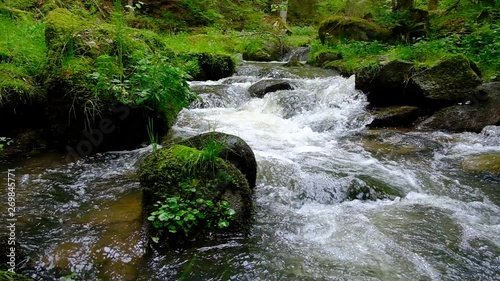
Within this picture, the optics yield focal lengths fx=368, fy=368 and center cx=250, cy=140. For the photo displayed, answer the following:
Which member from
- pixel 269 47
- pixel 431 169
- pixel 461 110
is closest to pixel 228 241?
pixel 431 169

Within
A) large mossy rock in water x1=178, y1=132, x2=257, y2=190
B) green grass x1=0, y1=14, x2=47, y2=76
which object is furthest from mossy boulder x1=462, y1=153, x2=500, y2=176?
green grass x1=0, y1=14, x2=47, y2=76

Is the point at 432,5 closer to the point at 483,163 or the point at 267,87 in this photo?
the point at 267,87

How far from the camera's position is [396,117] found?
6973 millimetres

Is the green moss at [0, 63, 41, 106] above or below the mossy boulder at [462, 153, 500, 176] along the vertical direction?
above

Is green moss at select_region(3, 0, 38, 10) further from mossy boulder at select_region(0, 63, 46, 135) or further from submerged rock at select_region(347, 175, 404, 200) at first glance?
submerged rock at select_region(347, 175, 404, 200)

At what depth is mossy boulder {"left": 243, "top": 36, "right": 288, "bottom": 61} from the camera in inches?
546

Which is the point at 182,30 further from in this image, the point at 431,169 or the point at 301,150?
the point at 431,169

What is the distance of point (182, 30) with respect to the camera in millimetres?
16016

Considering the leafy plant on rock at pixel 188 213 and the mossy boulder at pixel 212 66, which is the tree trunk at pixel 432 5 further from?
the leafy plant on rock at pixel 188 213

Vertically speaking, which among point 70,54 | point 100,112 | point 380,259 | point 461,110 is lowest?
point 380,259

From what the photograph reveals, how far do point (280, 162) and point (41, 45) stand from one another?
395cm

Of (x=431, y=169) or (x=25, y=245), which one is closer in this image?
(x=25, y=245)

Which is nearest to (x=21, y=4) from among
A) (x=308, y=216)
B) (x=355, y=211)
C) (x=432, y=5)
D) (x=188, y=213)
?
(x=188, y=213)

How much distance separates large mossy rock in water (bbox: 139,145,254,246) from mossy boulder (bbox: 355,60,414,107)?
5.26m
